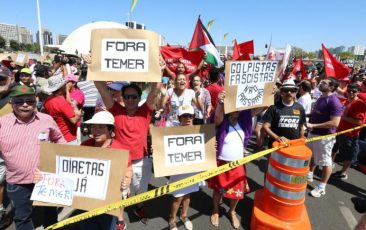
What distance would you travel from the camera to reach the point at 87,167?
7.68 feet

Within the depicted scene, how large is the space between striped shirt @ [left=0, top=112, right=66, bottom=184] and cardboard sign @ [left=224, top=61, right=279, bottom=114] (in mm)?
2054

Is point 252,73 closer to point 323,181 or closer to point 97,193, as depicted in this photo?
point 97,193

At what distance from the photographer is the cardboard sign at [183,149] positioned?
306 cm

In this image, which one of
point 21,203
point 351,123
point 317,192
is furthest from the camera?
point 351,123

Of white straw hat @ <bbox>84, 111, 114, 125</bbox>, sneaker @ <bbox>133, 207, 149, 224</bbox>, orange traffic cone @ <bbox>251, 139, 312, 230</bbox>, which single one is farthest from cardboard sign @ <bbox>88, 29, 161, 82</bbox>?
sneaker @ <bbox>133, 207, 149, 224</bbox>

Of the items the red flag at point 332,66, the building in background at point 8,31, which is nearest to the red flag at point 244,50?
the red flag at point 332,66

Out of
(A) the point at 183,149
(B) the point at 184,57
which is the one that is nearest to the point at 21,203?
(A) the point at 183,149

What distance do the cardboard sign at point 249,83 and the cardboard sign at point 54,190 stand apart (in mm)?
1863

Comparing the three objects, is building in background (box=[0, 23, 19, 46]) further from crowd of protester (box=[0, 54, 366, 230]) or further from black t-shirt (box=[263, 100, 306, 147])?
black t-shirt (box=[263, 100, 306, 147])

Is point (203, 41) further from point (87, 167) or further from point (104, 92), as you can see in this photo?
point (87, 167)

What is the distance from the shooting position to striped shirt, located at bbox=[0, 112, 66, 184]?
2631 mm

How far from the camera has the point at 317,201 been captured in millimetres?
4574

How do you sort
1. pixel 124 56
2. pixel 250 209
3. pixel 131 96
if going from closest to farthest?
pixel 124 56 < pixel 131 96 < pixel 250 209

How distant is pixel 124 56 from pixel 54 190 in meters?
1.52
